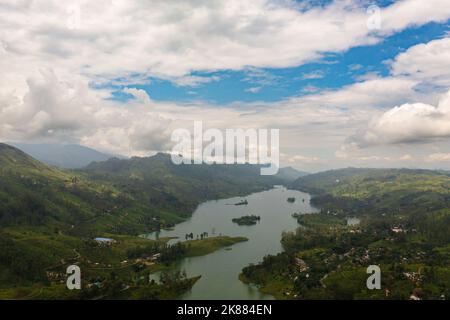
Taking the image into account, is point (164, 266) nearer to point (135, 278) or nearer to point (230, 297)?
point (135, 278)

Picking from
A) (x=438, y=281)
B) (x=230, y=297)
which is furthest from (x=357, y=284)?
(x=230, y=297)
